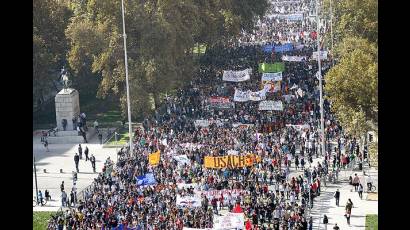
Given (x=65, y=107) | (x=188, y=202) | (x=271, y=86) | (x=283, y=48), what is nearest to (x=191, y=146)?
(x=188, y=202)

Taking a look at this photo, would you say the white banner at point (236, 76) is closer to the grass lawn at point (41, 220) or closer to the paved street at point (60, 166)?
the paved street at point (60, 166)

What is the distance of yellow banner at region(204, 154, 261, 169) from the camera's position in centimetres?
4588

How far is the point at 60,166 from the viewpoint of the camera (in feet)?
→ 188

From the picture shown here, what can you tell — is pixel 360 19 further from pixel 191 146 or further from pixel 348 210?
pixel 348 210

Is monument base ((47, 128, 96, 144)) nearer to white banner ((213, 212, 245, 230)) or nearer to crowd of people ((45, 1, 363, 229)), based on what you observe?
crowd of people ((45, 1, 363, 229))

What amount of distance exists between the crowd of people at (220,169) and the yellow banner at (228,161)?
0.76m

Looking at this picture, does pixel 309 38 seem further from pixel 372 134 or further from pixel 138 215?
pixel 138 215

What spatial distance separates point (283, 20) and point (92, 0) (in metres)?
54.5

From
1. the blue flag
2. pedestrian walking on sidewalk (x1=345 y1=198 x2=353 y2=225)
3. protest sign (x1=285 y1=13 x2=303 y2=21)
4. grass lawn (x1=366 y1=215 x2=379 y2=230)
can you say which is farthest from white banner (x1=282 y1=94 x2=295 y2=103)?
protest sign (x1=285 y1=13 x2=303 y2=21)

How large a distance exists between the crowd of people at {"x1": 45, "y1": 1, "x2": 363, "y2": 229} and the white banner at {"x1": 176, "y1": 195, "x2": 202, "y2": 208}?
0.16 meters

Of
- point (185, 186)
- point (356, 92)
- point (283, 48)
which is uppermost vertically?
point (283, 48)

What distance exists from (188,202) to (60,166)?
59.0ft

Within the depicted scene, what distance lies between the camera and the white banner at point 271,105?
61.2m
